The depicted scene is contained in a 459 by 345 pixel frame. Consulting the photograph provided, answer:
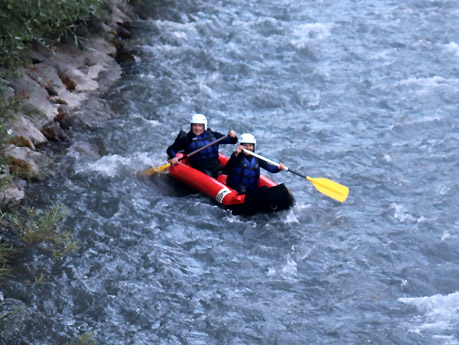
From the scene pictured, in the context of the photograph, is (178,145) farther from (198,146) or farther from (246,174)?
(246,174)

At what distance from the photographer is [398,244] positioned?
31.3 feet

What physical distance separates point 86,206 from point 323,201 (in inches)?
133

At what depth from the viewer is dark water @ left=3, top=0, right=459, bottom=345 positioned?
26.4 feet

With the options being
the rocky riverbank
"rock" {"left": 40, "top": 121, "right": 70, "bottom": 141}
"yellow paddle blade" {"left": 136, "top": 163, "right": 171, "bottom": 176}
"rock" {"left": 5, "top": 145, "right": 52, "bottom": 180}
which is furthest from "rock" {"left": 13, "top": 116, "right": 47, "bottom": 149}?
"yellow paddle blade" {"left": 136, "top": 163, "right": 171, "bottom": 176}

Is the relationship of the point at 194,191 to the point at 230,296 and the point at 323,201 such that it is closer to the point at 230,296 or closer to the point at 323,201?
the point at 323,201

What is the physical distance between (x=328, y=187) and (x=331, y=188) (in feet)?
0.15

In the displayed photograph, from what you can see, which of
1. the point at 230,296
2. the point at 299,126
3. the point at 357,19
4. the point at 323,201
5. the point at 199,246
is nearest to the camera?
the point at 230,296

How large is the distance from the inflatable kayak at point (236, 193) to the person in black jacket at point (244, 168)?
148mm

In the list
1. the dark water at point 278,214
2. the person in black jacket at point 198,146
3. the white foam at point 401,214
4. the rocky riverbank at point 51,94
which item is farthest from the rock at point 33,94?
the white foam at point 401,214

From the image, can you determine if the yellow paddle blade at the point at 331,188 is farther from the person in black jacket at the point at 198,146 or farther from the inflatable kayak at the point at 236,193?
the person in black jacket at the point at 198,146

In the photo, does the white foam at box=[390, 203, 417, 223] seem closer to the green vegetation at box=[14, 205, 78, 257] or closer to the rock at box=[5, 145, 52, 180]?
the green vegetation at box=[14, 205, 78, 257]

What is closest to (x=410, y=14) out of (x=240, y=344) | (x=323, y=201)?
(x=323, y=201)

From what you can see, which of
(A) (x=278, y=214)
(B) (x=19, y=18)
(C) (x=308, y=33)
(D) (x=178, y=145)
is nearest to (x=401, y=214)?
(A) (x=278, y=214)

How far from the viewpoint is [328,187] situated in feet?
33.9
